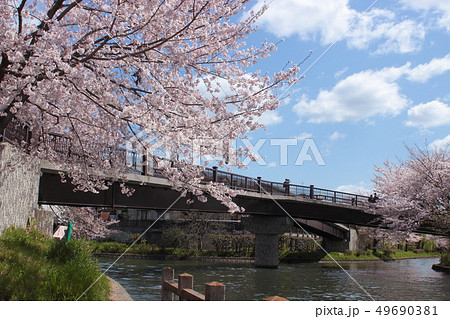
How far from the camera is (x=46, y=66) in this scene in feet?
26.5

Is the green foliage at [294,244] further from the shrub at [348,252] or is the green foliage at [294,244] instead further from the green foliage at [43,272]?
the green foliage at [43,272]

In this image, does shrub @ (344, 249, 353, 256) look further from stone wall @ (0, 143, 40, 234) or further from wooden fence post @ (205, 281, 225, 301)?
wooden fence post @ (205, 281, 225, 301)

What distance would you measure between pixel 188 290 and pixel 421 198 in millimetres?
24506

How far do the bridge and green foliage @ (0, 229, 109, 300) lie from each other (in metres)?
7.01

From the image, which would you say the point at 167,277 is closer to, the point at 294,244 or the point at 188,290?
the point at 188,290

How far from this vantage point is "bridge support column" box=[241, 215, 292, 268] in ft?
131

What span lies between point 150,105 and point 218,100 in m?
1.70

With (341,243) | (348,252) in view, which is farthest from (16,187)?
(341,243)

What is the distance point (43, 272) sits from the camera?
1072cm

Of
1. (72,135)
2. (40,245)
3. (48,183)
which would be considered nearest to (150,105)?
(72,135)

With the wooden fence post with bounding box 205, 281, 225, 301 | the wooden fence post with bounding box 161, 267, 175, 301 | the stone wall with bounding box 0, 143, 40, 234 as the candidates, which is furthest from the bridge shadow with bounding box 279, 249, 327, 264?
the wooden fence post with bounding box 205, 281, 225, 301

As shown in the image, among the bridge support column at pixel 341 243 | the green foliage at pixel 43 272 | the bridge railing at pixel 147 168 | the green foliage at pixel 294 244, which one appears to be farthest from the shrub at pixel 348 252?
the green foliage at pixel 43 272

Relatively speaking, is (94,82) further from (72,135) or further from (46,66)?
(72,135)

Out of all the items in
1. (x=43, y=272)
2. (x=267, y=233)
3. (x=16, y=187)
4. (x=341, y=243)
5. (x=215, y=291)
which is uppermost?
(x=16, y=187)
